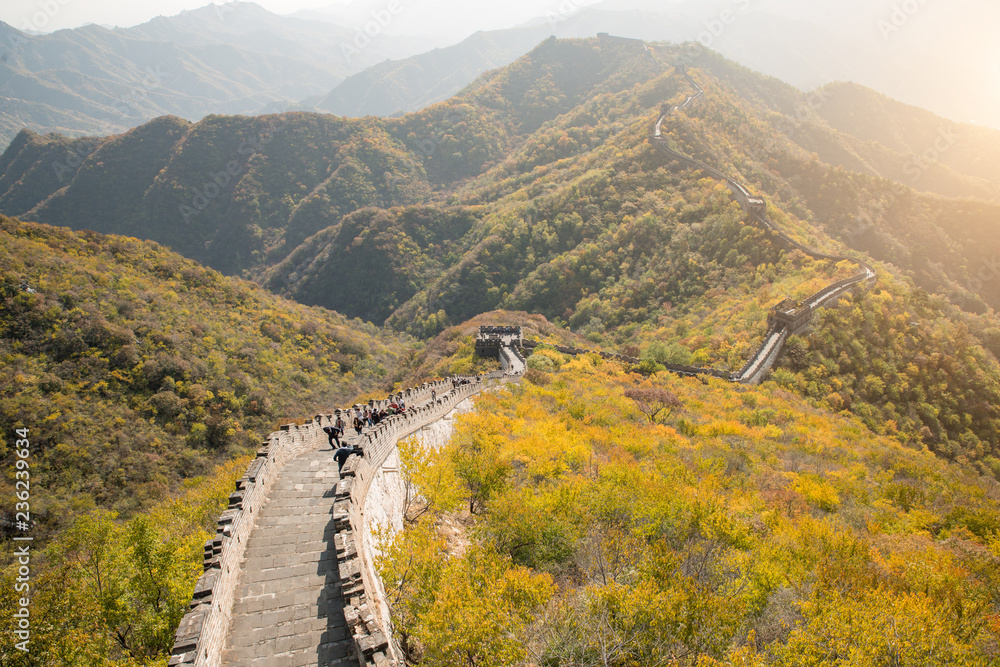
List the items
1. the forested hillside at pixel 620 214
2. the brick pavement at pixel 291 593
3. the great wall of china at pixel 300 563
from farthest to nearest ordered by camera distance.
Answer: the forested hillside at pixel 620 214, the brick pavement at pixel 291 593, the great wall of china at pixel 300 563

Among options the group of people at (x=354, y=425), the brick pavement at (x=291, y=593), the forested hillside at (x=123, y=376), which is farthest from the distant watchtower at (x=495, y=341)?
the brick pavement at (x=291, y=593)

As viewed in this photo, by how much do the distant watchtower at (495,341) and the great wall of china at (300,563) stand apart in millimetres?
30337

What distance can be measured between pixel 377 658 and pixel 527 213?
336ft

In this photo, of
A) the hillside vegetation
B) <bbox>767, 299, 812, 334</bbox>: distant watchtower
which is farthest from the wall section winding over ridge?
<bbox>767, 299, 812, 334</bbox>: distant watchtower

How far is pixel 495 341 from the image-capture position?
51.6m

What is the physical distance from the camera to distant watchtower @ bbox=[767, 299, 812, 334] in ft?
147

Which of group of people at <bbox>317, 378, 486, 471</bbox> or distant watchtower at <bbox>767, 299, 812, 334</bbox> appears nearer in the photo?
group of people at <bbox>317, 378, 486, 471</bbox>

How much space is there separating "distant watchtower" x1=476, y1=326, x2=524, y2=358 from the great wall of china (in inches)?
1194

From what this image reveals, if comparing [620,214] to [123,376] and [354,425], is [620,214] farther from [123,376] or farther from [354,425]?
[354,425]

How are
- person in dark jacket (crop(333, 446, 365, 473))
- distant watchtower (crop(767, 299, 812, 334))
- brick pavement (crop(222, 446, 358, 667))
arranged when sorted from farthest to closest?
distant watchtower (crop(767, 299, 812, 334)) → person in dark jacket (crop(333, 446, 365, 473)) → brick pavement (crop(222, 446, 358, 667))

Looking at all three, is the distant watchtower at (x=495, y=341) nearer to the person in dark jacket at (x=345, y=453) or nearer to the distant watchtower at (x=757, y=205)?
the person in dark jacket at (x=345, y=453)

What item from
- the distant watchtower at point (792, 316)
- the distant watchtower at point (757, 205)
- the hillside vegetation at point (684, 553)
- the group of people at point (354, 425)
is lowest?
the distant watchtower at point (792, 316)

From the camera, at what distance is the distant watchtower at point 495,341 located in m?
50.9

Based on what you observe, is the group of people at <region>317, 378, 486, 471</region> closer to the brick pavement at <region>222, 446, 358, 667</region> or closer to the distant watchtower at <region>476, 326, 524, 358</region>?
the brick pavement at <region>222, 446, 358, 667</region>
